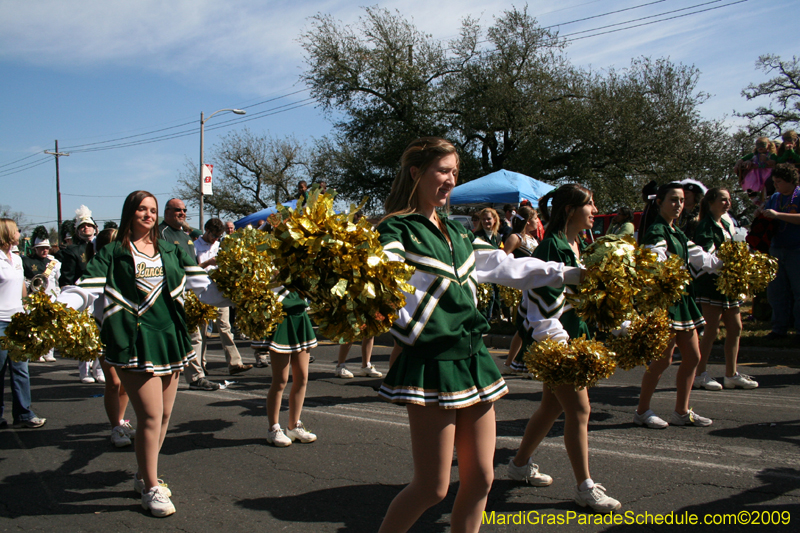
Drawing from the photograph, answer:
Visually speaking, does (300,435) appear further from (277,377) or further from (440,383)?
(440,383)

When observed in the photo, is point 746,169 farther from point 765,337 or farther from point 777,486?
point 777,486

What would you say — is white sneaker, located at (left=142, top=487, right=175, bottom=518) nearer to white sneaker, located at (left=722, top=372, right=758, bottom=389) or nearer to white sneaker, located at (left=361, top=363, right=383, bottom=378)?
white sneaker, located at (left=361, top=363, right=383, bottom=378)

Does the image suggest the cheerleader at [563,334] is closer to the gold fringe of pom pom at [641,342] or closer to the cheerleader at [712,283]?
the gold fringe of pom pom at [641,342]

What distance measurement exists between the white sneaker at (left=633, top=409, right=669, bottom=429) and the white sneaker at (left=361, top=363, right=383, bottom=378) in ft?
11.8

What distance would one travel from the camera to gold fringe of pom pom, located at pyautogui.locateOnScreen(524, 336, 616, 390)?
119 inches

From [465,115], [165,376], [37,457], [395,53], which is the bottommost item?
[37,457]

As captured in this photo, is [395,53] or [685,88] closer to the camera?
[685,88]

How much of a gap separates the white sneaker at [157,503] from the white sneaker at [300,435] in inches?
56.1

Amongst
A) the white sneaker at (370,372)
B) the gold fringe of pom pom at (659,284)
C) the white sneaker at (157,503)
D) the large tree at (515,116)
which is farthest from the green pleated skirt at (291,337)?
the large tree at (515,116)

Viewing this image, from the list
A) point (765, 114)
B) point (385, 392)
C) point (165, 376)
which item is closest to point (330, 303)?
point (385, 392)

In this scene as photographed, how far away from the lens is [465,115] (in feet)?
93.6

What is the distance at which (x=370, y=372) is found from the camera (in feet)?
26.0

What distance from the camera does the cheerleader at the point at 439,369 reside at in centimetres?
240

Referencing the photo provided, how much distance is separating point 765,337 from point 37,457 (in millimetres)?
9070
